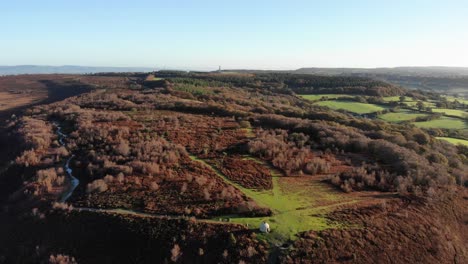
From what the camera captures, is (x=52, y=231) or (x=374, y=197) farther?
(x=374, y=197)

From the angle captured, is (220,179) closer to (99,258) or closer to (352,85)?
(99,258)

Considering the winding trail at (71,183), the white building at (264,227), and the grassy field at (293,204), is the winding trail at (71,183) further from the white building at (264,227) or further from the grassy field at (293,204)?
the white building at (264,227)

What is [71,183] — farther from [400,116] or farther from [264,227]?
[400,116]

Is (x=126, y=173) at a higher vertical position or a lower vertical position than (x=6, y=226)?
higher

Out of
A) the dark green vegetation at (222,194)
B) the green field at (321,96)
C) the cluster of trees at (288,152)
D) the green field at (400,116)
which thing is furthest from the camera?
the green field at (321,96)

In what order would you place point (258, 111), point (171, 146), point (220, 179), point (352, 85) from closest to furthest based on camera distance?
point (220, 179) < point (171, 146) < point (258, 111) < point (352, 85)

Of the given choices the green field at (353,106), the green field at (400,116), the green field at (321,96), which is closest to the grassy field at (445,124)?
the green field at (400,116)

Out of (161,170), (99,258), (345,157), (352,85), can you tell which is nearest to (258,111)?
(345,157)
